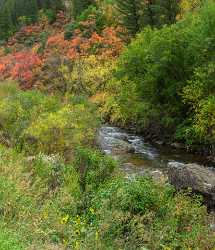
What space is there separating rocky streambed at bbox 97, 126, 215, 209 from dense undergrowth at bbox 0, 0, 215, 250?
1418 mm

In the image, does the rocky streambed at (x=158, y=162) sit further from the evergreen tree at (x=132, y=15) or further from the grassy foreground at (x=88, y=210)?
the evergreen tree at (x=132, y=15)

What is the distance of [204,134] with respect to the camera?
84.2 feet

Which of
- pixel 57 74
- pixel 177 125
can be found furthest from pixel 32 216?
pixel 57 74

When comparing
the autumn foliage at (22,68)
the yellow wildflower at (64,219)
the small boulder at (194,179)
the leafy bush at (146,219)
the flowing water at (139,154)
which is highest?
the yellow wildflower at (64,219)

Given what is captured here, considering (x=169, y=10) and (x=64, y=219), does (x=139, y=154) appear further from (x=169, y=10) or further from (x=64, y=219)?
(x=169, y=10)

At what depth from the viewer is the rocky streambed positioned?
16531 mm

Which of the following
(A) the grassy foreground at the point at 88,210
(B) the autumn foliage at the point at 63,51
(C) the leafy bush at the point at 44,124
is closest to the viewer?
(A) the grassy foreground at the point at 88,210

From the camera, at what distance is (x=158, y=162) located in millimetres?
24266

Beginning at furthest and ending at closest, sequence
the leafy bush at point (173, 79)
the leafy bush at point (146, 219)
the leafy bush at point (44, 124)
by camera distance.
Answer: the leafy bush at point (173, 79), the leafy bush at point (44, 124), the leafy bush at point (146, 219)

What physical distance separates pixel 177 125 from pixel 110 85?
1252 cm

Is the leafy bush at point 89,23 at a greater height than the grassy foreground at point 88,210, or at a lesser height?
lesser

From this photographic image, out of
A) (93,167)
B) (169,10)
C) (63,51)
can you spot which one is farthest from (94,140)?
(63,51)

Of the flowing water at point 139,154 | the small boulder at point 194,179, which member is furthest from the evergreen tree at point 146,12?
the small boulder at point 194,179

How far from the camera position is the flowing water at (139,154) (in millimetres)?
22684
